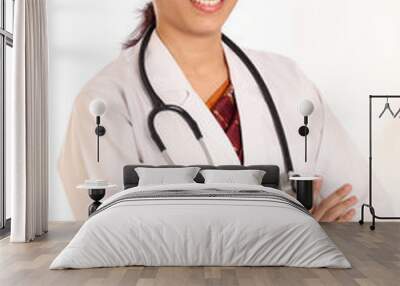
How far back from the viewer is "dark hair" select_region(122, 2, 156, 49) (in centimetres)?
678

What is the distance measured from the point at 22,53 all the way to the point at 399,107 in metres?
4.17

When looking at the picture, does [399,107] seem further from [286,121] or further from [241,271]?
[241,271]

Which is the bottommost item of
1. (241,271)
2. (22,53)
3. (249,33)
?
(241,271)

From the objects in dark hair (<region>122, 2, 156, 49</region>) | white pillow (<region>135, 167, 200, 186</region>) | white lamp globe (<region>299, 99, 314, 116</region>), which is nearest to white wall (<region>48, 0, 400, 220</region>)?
dark hair (<region>122, 2, 156, 49</region>)

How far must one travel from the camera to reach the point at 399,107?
6758 millimetres

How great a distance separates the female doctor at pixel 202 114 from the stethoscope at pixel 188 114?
1.7 inches

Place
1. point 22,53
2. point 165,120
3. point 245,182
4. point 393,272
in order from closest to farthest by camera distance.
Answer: point 393,272, point 22,53, point 245,182, point 165,120

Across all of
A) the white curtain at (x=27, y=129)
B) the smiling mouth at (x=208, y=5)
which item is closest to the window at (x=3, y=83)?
the white curtain at (x=27, y=129)

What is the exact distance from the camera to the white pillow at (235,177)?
237 inches

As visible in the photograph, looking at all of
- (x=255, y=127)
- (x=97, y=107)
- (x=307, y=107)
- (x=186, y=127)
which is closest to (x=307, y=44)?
(x=307, y=107)

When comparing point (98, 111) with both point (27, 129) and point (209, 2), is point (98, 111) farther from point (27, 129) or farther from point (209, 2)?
point (209, 2)

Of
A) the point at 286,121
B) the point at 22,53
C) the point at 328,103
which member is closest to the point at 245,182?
the point at 286,121

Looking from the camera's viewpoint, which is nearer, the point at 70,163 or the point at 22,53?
the point at 22,53

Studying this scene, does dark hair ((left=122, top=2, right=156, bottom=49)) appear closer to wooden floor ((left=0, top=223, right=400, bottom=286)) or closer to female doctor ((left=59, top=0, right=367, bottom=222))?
female doctor ((left=59, top=0, right=367, bottom=222))
